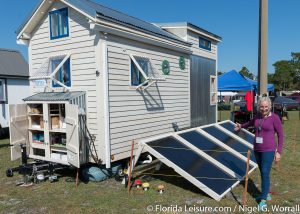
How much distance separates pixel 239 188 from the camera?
21.4 ft

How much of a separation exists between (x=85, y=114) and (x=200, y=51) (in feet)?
21.7

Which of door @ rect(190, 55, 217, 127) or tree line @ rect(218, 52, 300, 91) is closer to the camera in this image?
door @ rect(190, 55, 217, 127)

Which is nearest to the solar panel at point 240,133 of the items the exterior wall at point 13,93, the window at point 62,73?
the window at point 62,73

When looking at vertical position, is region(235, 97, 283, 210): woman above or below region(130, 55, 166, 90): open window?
below

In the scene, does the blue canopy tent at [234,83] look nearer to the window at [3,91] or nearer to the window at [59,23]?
the window at [59,23]

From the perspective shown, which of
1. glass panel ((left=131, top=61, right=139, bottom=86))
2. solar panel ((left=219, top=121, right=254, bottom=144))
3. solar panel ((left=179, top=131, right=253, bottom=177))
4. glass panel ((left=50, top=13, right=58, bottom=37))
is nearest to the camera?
solar panel ((left=179, top=131, right=253, bottom=177))

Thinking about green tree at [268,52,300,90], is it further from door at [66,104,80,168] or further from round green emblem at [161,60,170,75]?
door at [66,104,80,168]

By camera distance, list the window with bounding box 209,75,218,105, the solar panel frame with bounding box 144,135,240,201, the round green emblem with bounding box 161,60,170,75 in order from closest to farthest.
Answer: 1. the solar panel frame with bounding box 144,135,240,201
2. the round green emblem with bounding box 161,60,170,75
3. the window with bounding box 209,75,218,105

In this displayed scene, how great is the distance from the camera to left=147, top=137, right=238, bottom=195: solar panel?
231 inches

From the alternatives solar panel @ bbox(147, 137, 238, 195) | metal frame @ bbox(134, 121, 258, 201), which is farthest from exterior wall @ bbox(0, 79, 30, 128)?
solar panel @ bbox(147, 137, 238, 195)

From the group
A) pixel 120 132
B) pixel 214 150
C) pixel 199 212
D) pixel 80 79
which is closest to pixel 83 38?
pixel 80 79

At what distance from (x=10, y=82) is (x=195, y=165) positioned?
12253 mm

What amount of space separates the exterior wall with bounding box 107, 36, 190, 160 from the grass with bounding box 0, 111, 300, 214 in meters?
1.38

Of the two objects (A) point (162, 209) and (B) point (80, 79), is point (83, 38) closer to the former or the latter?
(B) point (80, 79)
